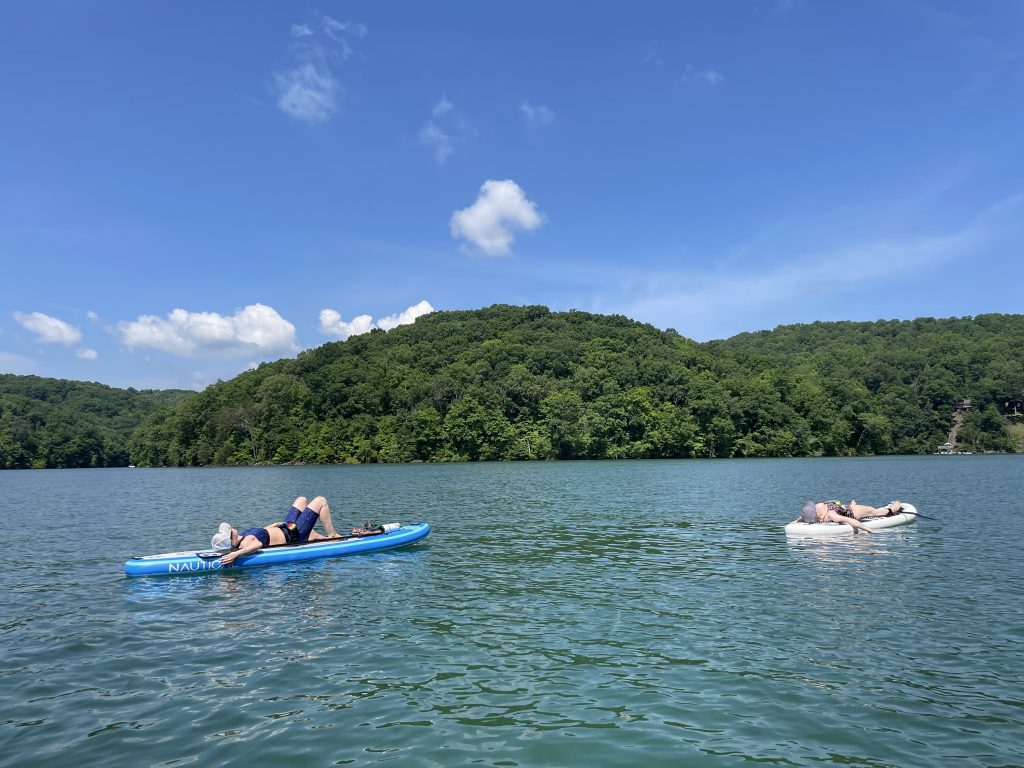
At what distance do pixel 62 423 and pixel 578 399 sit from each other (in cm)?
11282

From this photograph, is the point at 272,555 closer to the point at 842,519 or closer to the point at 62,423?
the point at 842,519

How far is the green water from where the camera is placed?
295 inches

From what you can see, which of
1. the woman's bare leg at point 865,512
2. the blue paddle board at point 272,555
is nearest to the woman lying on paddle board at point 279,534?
the blue paddle board at point 272,555

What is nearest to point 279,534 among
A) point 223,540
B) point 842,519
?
point 223,540

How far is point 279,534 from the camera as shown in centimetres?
1950

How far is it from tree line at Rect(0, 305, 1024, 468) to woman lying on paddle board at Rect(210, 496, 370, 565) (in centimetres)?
8670

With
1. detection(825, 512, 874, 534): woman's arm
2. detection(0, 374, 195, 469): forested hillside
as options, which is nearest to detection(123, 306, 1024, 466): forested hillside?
detection(0, 374, 195, 469): forested hillside

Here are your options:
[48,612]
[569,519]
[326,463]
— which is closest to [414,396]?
[326,463]

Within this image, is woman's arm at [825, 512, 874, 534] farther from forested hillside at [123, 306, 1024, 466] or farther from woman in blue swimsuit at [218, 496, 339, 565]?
forested hillside at [123, 306, 1024, 466]

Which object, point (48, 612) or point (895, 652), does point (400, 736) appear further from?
point (48, 612)

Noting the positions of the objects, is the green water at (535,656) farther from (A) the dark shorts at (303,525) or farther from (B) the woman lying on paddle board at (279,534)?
(A) the dark shorts at (303,525)

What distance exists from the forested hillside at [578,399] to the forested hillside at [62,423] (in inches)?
603

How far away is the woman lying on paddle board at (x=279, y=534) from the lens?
18.2 metres

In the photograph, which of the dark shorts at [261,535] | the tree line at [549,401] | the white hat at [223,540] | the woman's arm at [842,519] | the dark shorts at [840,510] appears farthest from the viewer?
the tree line at [549,401]
